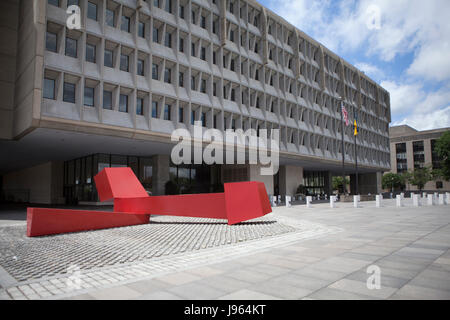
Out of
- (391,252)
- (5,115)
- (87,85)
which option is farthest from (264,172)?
(391,252)

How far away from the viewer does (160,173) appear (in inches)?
1158

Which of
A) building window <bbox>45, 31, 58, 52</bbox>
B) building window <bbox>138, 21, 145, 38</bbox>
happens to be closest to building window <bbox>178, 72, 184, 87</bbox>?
building window <bbox>138, 21, 145, 38</bbox>

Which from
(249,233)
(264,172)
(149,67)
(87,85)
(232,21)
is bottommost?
(249,233)

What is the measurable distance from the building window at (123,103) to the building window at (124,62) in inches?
83.0

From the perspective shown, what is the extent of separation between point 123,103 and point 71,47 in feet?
16.9

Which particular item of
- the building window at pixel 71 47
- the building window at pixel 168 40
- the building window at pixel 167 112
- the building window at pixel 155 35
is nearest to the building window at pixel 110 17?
the building window at pixel 71 47

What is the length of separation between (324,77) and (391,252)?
41.7 m

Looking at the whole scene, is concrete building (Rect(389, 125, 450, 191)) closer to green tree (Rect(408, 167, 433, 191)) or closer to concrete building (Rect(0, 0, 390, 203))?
green tree (Rect(408, 167, 433, 191))

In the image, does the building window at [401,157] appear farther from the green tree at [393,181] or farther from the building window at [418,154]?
the green tree at [393,181]

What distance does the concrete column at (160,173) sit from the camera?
28.8 meters

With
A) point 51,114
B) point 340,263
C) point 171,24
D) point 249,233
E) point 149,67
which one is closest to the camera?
point 340,263

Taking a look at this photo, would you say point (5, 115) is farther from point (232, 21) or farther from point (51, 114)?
point (232, 21)

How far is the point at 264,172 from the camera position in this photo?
38344 millimetres
